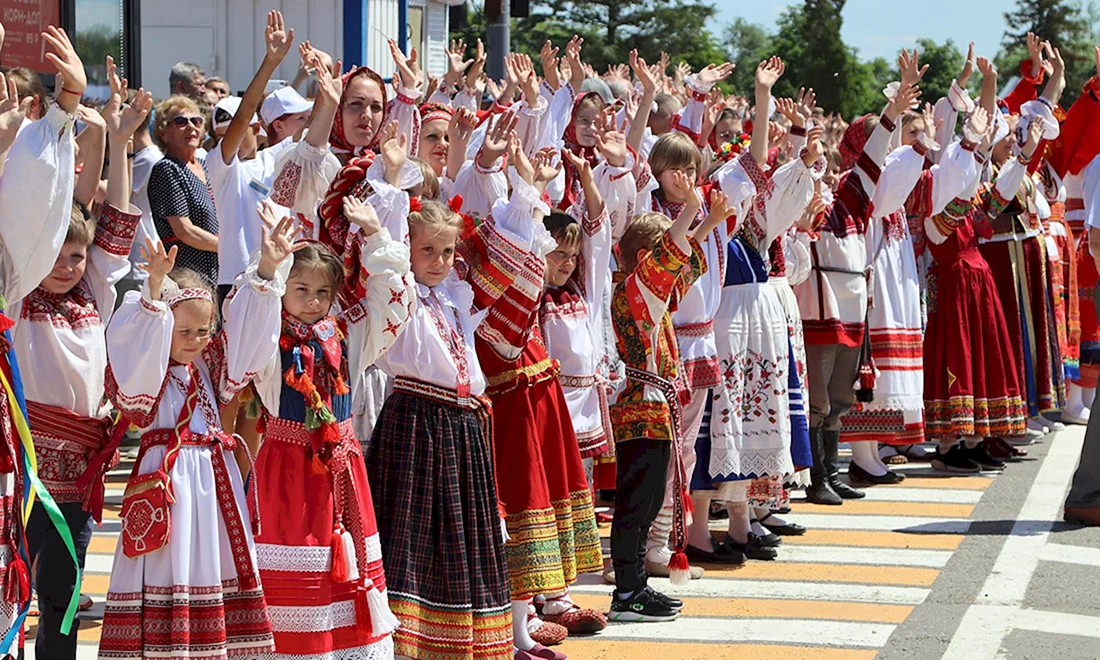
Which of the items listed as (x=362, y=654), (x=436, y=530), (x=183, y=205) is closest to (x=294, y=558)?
(x=362, y=654)

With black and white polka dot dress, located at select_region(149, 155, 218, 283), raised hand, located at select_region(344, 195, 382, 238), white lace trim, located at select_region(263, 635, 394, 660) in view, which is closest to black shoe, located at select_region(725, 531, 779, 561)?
black and white polka dot dress, located at select_region(149, 155, 218, 283)

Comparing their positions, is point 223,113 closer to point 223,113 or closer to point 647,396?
point 223,113

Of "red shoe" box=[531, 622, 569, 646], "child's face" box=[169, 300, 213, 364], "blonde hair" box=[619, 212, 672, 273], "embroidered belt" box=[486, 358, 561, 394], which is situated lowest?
"red shoe" box=[531, 622, 569, 646]

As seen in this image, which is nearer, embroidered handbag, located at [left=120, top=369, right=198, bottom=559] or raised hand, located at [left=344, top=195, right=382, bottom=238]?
embroidered handbag, located at [left=120, top=369, right=198, bottom=559]

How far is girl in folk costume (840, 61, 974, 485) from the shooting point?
10016mm

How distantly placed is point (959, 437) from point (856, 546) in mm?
2566

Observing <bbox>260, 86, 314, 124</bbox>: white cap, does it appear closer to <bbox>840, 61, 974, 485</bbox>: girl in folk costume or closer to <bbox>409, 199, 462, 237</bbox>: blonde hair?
<bbox>409, 199, 462, 237</bbox>: blonde hair

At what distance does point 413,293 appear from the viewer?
5.38 meters

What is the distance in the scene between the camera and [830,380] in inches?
380

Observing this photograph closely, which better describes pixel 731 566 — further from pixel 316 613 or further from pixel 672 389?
pixel 316 613

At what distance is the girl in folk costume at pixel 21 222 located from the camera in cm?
452

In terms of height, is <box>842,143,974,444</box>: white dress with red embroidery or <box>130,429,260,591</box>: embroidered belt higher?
<box>842,143,974,444</box>: white dress with red embroidery

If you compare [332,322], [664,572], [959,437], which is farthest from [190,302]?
[959,437]

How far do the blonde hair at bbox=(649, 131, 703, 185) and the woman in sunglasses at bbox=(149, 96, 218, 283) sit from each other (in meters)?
2.07
